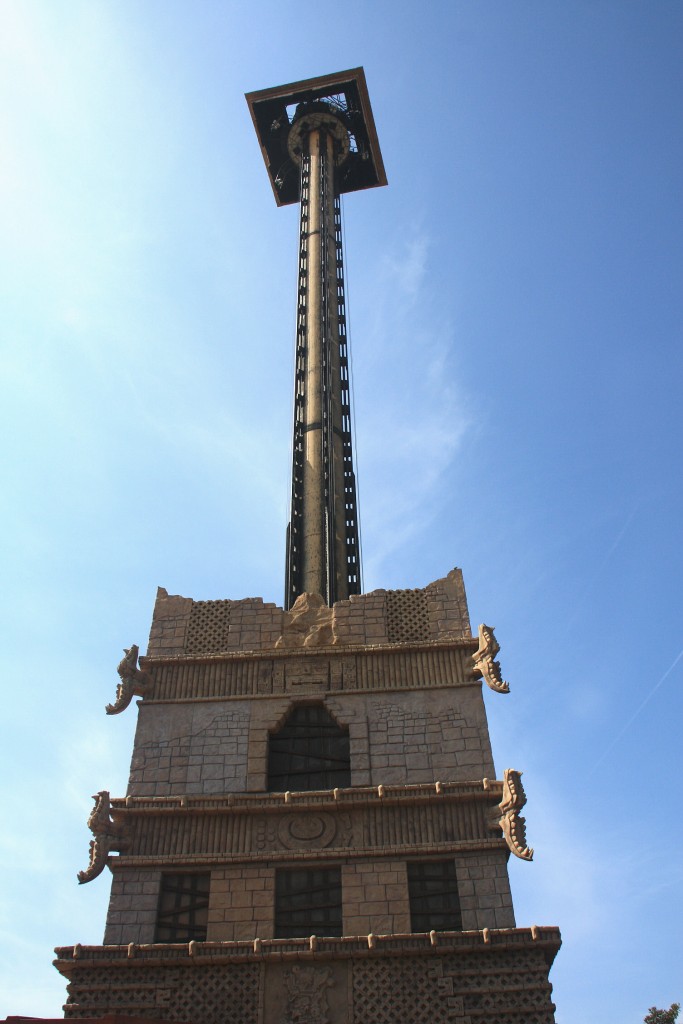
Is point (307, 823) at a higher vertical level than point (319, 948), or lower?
higher

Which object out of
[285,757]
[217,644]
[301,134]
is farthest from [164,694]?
[301,134]

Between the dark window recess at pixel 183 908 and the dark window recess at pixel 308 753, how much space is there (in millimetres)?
2088

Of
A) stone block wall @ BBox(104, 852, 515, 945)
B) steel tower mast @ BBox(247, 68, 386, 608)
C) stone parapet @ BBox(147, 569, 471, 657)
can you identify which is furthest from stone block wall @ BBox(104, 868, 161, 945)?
steel tower mast @ BBox(247, 68, 386, 608)

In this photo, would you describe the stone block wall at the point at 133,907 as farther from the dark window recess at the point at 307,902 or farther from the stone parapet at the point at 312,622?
the stone parapet at the point at 312,622

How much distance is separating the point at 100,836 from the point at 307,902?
372cm

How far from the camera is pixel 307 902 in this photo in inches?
573

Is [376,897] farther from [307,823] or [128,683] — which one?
[128,683]

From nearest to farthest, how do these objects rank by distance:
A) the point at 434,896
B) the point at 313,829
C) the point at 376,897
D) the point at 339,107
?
the point at 376,897, the point at 434,896, the point at 313,829, the point at 339,107

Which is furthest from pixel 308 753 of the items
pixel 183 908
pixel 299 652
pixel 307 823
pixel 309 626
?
pixel 183 908

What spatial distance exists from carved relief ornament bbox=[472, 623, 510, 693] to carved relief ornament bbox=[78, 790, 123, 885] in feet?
23.3

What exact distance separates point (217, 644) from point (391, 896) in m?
6.16

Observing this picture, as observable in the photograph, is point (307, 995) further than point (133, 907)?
No

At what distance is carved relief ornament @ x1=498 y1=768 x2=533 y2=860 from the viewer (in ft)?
47.0

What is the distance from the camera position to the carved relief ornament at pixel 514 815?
14336 millimetres
